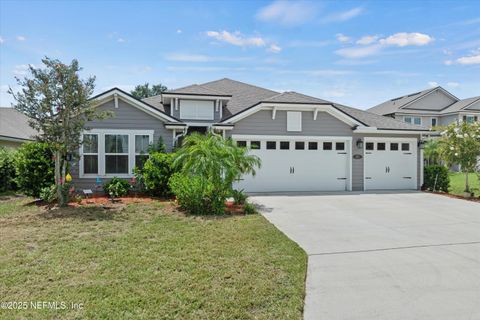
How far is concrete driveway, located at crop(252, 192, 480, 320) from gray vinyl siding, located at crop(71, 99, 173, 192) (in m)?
5.15

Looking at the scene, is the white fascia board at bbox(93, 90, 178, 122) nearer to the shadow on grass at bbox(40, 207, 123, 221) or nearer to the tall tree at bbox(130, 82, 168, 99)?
the shadow on grass at bbox(40, 207, 123, 221)

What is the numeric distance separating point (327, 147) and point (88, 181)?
9.73 metres

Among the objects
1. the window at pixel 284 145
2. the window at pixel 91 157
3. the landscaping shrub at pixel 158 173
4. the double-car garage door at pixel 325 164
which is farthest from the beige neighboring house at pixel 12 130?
the window at pixel 284 145

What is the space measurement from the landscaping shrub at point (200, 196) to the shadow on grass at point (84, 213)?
1795 mm

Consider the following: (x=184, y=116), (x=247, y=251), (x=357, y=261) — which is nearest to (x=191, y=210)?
(x=247, y=251)

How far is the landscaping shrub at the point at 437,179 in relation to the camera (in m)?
14.5

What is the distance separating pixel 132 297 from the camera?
3.68 meters

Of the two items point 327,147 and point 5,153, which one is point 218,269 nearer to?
point 327,147

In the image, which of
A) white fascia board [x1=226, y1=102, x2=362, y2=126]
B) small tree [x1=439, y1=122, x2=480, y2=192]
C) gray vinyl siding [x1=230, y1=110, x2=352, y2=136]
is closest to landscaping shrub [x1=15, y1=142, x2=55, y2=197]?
white fascia board [x1=226, y1=102, x2=362, y2=126]

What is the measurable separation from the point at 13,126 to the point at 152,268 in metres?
18.5

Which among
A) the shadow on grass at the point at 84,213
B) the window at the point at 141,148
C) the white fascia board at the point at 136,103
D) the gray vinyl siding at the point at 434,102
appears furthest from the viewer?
the gray vinyl siding at the point at 434,102

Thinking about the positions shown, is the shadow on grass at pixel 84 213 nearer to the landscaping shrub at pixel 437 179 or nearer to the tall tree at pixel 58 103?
the tall tree at pixel 58 103

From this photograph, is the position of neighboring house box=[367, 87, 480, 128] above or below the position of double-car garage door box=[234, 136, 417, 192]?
above

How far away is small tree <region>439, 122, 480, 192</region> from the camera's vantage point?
12336 mm
